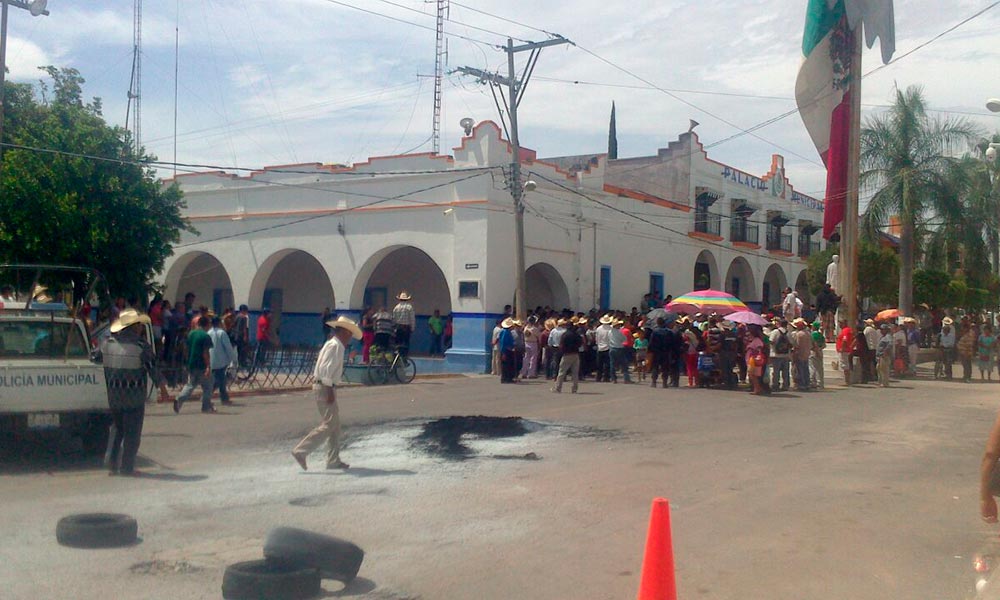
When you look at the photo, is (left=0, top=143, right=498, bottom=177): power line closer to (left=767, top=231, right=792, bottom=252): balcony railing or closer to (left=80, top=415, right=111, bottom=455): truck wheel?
(left=80, top=415, right=111, bottom=455): truck wheel

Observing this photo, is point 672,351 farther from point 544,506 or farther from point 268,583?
point 268,583

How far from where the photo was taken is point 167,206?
22609mm

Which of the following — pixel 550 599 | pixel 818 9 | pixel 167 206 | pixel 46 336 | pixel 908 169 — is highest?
pixel 818 9

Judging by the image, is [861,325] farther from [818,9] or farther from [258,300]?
[258,300]

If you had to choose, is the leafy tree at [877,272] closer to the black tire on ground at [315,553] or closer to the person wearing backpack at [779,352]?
the person wearing backpack at [779,352]

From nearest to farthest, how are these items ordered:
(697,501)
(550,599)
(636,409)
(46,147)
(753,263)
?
(550,599)
(697,501)
(636,409)
(46,147)
(753,263)

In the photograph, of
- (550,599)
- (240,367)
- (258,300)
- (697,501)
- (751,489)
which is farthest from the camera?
(258,300)

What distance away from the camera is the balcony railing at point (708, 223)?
132 ft

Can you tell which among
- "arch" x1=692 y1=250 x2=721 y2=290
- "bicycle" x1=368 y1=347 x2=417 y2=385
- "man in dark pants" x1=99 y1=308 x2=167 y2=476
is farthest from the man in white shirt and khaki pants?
"arch" x1=692 y1=250 x2=721 y2=290

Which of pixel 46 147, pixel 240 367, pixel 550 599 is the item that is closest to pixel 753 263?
pixel 240 367

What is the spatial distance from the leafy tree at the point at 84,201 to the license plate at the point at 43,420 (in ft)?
36.5

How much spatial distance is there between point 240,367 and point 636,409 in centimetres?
994

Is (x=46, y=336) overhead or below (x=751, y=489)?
overhead

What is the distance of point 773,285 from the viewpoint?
51.7m
